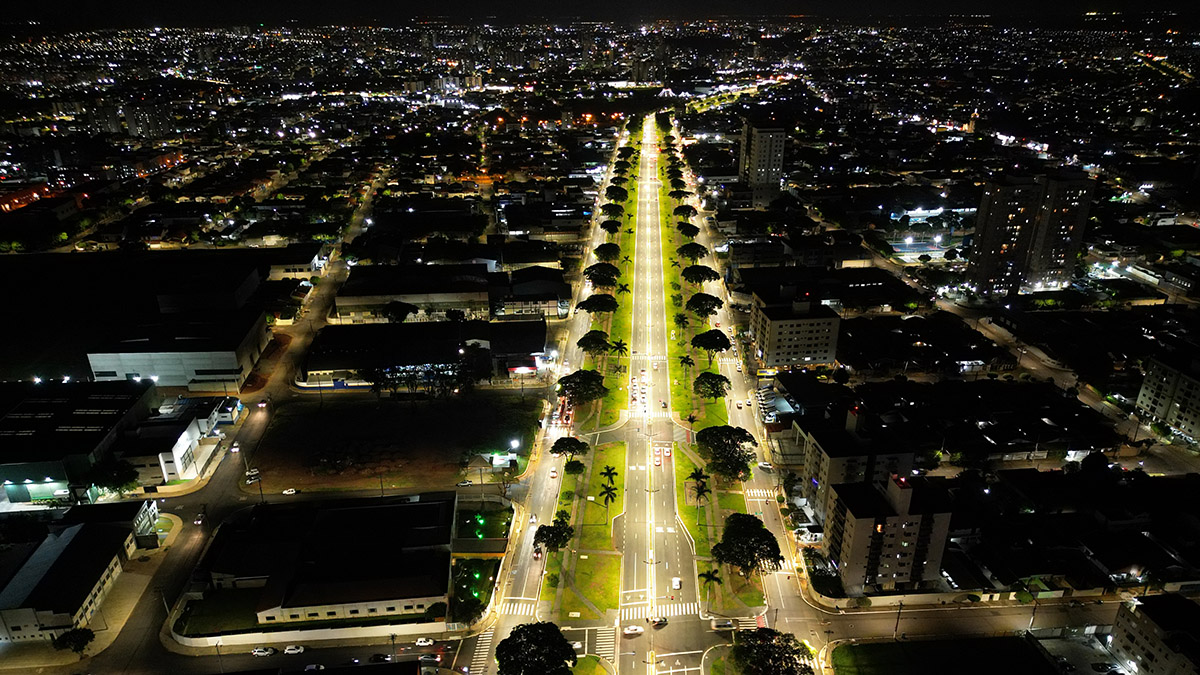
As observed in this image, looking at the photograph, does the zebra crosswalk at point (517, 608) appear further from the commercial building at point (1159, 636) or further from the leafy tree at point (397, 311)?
the leafy tree at point (397, 311)

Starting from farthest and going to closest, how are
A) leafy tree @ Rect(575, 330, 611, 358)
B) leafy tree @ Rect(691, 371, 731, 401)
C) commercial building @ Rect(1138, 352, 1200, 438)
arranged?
leafy tree @ Rect(575, 330, 611, 358), leafy tree @ Rect(691, 371, 731, 401), commercial building @ Rect(1138, 352, 1200, 438)

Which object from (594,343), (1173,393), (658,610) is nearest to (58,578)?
(658,610)

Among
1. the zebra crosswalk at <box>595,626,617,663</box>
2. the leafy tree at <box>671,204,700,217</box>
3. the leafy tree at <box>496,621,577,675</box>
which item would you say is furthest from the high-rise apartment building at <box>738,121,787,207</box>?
the leafy tree at <box>496,621,577,675</box>

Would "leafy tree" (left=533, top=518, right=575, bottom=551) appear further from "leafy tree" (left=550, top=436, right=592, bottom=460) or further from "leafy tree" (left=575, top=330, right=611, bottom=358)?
"leafy tree" (left=575, top=330, right=611, bottom=358)

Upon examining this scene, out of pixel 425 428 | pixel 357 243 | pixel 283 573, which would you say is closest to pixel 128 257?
pixel 357 243

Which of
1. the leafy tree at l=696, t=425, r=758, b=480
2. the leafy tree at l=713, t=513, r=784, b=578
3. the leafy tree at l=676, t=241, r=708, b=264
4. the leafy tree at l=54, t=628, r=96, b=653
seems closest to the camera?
the leafy tree at l=54, t=628, r=96, b=653

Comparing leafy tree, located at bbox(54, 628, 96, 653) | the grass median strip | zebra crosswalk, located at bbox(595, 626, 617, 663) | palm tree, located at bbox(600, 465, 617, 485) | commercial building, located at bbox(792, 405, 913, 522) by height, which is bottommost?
the grass median strip

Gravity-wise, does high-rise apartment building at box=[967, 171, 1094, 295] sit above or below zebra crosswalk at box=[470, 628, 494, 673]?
above

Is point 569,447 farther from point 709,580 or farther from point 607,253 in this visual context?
point 607,253
